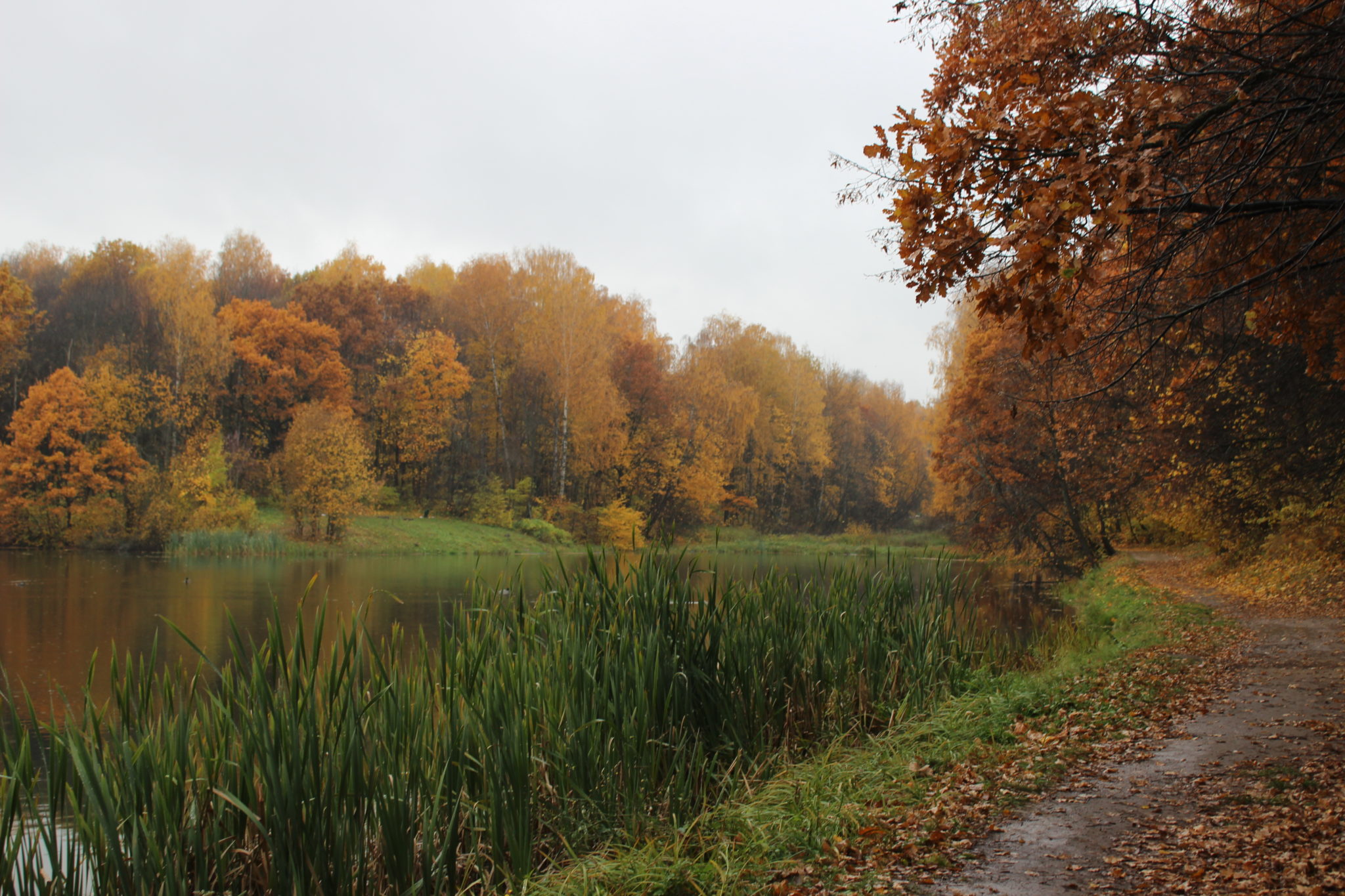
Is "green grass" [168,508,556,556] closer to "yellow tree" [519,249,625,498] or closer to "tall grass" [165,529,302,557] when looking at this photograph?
"tall grass" [165,529,302,557]

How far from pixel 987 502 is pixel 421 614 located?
13007mm

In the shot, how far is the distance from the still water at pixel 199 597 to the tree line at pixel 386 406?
3566mm

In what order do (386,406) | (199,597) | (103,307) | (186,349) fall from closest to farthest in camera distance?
(199,597) < (186,349) < (103,307) < (386,406)

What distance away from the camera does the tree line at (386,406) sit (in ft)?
90.4

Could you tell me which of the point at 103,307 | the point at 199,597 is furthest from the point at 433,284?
the point at 199,597

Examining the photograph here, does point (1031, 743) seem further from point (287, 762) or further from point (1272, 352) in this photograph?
point (1272, 352)

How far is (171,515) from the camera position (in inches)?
1053

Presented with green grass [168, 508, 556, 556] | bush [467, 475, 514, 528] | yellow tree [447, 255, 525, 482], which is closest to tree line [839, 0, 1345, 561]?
green grass [168, 508, 556, 556]

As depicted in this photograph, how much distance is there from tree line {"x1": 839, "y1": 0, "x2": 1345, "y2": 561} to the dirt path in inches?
75.2

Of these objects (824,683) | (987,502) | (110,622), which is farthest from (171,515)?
(824,683)

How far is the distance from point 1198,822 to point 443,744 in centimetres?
330

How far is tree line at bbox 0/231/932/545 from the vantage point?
27547mm

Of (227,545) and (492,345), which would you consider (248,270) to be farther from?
(227,545)

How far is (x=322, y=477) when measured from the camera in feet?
94.3
